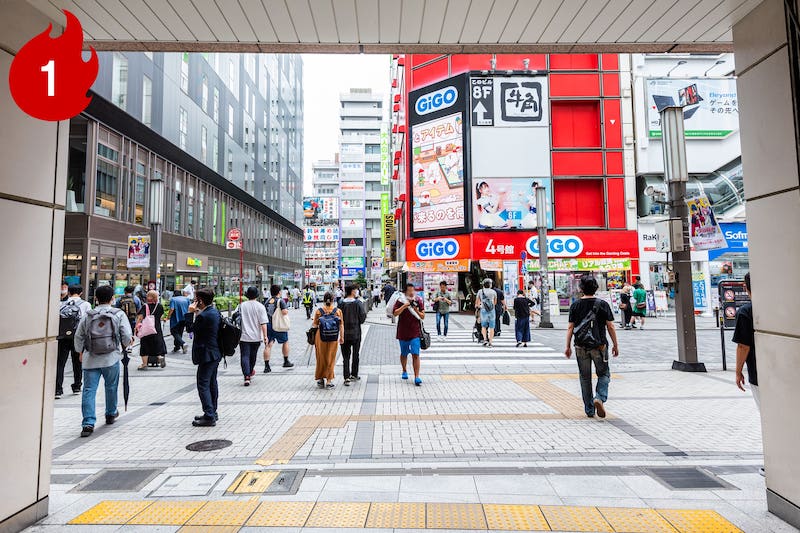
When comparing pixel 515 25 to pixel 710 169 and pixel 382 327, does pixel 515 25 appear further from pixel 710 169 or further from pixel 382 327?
pixel 710 169

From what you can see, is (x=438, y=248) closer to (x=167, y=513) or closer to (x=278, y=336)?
(x=278, y=336)

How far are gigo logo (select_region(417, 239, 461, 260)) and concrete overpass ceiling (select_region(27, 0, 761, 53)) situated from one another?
21.3 m

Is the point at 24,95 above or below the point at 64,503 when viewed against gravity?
above

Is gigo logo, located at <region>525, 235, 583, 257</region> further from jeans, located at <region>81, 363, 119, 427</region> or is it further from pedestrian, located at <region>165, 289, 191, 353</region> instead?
jeans, located at <region>81, 363, 119, 427</region>

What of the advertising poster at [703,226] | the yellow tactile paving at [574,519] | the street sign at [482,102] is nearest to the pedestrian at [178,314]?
the yellow tactile paving at [574,519]

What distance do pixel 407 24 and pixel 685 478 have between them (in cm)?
468

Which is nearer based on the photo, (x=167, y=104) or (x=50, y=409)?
(x=50, y=409)

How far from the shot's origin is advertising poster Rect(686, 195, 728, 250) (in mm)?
8945

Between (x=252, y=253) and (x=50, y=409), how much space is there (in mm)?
41986

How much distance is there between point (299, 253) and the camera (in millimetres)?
67438

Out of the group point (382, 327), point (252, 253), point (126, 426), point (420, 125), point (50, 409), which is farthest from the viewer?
point (252, 253)

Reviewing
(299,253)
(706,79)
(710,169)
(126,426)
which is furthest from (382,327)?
(299,253)

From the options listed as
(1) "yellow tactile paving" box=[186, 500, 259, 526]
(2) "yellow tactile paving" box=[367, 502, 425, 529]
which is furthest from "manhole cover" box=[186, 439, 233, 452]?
(2) "yellow tactile paving" box=[367, 502, 425, 529]

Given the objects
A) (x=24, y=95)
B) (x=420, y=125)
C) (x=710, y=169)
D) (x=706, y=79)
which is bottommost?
(x=24, y=95)
